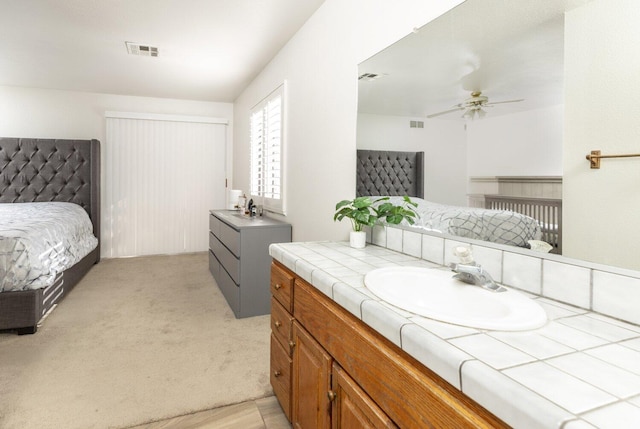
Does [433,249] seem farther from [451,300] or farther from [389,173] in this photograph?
[389,173]

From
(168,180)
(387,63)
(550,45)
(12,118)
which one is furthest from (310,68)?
(12,118)

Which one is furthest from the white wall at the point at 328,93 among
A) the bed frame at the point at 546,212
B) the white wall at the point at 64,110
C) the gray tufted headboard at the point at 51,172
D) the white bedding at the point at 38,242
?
the gray tufted headboard at the point at 51,172

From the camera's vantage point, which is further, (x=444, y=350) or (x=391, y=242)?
(x=391, y=242)

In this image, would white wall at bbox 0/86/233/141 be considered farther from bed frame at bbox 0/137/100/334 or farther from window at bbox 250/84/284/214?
window at bbox 250/84/284/214

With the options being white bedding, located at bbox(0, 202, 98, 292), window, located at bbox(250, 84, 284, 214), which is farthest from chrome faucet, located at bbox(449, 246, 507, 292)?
white bedding, located at bbox(0, 202, 98, 292)

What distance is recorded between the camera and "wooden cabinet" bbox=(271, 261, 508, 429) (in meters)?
0.74

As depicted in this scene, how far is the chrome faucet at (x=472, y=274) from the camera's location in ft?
3.67

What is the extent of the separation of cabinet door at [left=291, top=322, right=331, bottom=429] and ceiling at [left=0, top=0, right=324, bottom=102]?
2.28m

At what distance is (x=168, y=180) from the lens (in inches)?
225

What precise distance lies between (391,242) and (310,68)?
5.42ft

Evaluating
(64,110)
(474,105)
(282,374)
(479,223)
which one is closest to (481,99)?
(474,105)

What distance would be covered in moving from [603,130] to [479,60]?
57cm

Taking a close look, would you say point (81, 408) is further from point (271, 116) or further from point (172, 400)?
point (271, 116)

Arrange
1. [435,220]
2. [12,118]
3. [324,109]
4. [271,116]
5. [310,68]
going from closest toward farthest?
[435,220] < [324,109] < [310,68] < [271,116] < [12,118]
